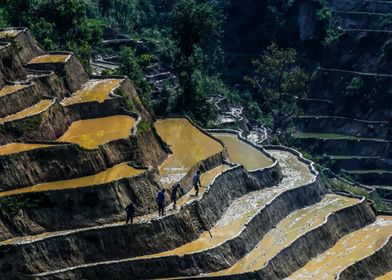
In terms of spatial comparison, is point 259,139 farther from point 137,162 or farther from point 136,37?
point 137,162

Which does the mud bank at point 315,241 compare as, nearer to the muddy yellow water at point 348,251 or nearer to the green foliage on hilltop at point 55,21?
the muddy yellow water at point 348,251

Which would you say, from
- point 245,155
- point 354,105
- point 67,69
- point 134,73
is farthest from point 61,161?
point 354,105

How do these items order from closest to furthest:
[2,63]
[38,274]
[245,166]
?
[38,274], [2,63], [245,166]

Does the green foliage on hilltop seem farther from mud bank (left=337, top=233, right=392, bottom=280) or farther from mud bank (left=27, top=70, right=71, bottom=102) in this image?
mud bank (left=337, top=233, right=392, bottom=280)

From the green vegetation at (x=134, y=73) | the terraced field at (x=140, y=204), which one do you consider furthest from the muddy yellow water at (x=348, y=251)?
the green vegetation at (x=134, y=73)

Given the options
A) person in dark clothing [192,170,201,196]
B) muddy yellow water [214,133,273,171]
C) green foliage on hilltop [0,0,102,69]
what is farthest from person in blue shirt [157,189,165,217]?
green foliage on hilltop [0,0,102,69]

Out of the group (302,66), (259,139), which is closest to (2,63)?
(259,139)
